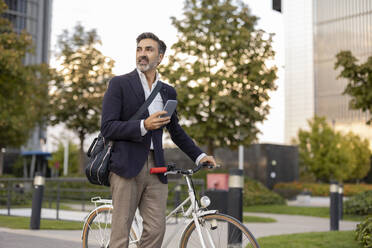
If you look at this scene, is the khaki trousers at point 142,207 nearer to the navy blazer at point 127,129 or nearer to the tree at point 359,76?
the navy blazer at point 127,129

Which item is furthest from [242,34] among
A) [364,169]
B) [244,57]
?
[364,169]

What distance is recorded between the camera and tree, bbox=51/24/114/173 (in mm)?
25266

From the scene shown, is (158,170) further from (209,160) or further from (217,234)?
(217,234)

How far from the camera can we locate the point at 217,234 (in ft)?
12.0

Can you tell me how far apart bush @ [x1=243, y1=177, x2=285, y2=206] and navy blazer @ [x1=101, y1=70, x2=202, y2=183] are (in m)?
18.0

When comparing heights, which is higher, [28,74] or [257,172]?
[28,74]

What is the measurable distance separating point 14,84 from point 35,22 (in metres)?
61.2

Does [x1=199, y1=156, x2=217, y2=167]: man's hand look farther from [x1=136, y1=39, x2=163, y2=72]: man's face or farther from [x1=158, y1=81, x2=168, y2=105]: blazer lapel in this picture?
[x1=136, y1=39, x2=163, y2=72]: man's face

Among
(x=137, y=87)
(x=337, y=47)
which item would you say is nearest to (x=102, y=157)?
(x=137, y=87)

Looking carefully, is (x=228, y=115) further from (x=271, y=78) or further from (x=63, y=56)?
(x=63, y=56)

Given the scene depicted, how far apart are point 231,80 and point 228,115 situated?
1.42 meters

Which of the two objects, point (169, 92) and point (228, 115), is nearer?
point (169, 92)

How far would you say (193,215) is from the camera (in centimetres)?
370

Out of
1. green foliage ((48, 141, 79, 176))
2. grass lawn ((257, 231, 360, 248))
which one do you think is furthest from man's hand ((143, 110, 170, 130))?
green foliage ((48, 141, 79, 176))
